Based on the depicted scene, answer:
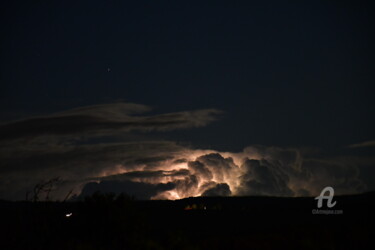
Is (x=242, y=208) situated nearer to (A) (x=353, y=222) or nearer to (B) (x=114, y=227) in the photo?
(A) (x=353, y=222)

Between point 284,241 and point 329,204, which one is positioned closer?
point 284,241

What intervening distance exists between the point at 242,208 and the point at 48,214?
18832 mm

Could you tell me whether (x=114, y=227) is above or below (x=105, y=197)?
below

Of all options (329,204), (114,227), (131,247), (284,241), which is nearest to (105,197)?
(114,227)

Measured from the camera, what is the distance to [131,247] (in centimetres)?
2608

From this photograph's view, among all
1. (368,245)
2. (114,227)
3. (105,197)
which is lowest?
(368,245)

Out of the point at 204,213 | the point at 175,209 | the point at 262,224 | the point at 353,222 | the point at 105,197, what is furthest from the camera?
the point at 175,209

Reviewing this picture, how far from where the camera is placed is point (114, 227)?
28000mm

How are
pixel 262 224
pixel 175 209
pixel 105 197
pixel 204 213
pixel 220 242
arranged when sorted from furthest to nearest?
pixel 175 209 → pixel 204 213 → pixel 262 224 → pixel 105 197 → pixel 220 242

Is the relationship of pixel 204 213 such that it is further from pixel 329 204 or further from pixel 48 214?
pixel 48 214

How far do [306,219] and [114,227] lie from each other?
15903 millimetres

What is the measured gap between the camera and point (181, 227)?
3469 cm

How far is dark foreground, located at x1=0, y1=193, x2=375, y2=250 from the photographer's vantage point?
2652 cm

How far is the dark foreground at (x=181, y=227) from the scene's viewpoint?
2652cm
